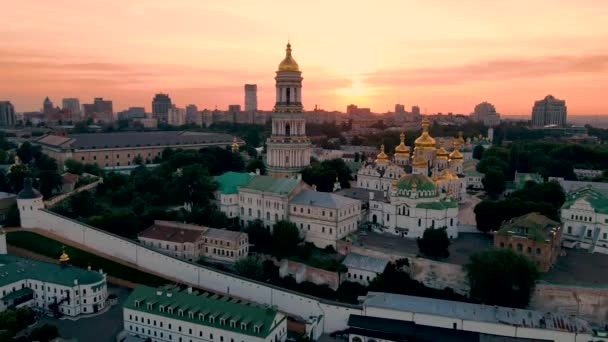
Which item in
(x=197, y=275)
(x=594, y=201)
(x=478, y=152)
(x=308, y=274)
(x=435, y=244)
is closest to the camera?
(x=435, y=244)

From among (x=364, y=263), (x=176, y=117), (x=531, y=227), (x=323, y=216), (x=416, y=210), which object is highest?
(x=176, y=117)

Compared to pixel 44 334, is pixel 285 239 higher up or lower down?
higher up

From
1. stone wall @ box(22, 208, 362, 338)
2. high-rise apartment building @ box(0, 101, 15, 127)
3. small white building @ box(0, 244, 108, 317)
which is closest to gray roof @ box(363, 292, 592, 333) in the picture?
stone wall @ box(22, 208, 362, 338)

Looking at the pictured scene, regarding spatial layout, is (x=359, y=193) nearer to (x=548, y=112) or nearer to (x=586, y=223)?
(x=586, y=223)

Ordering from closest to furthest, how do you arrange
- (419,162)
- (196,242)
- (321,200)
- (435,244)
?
(435,244) → (196,242) → (321,200) → (419,162)

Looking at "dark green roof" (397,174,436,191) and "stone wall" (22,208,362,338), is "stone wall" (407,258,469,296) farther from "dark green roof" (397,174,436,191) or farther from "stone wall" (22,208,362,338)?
"dark green roof" (397,174,436,191)

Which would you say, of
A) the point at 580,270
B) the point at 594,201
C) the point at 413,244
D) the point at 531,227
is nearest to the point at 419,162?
the point at 413,244

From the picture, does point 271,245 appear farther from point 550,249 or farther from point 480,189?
point 480,189
